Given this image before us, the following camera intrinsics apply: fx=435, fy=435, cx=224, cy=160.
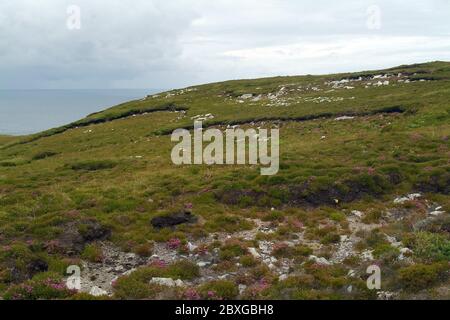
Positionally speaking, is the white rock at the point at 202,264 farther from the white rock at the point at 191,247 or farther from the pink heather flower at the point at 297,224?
the pink heather flower at the point at 297,224

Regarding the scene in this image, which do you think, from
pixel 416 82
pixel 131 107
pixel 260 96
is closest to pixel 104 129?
pixel 131 107

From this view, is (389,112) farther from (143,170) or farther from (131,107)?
(131,107)

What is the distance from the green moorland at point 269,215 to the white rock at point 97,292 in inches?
13.3

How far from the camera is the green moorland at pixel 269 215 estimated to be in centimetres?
1488

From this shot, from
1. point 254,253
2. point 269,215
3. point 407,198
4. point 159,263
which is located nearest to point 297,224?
point 269,215

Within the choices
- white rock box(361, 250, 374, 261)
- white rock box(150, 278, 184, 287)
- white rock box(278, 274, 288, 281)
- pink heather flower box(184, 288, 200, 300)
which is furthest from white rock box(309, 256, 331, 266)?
white rock box(150, 278, 184, 287)

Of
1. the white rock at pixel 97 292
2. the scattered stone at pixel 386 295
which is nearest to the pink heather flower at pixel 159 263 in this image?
the white rock at pixel 97 292

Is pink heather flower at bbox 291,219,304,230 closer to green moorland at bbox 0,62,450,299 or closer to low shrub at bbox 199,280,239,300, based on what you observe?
green moorland at bbox 0,62,450,299

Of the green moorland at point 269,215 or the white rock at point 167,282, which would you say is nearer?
the green moorland at point 269,215

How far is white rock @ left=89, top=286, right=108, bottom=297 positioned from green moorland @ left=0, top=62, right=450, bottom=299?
337mm

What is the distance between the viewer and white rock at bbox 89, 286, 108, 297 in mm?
14627

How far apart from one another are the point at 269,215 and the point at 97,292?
33.4 ft

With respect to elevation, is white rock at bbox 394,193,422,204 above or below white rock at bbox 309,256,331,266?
above
